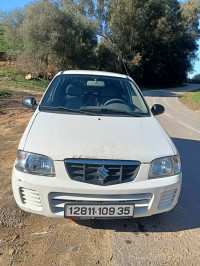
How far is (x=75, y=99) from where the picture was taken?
158 inches

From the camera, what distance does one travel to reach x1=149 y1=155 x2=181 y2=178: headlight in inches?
111

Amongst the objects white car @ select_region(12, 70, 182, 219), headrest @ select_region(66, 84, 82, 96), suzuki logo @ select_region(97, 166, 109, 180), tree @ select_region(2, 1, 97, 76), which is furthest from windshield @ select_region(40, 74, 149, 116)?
tree @ select_region(2, 1, 97, 76)

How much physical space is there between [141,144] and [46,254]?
57.4 inches

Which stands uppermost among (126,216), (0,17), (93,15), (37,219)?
(93,15)

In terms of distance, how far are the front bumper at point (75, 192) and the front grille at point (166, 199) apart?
0.01 m

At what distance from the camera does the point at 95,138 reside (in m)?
2.94

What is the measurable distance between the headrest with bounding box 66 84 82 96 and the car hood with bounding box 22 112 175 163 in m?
0.66

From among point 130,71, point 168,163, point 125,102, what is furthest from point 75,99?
point 130,71

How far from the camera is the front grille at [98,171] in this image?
8.71 feet

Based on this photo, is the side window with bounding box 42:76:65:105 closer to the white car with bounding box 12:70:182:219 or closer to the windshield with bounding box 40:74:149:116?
the windshield with bounding box 40:74:149:116

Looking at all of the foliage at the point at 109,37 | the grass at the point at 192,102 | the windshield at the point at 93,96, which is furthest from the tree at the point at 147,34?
the windshield at the point at 93,96

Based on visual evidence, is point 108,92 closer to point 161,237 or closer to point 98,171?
point 98,171

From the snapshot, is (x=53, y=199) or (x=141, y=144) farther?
(x=141, y=144)

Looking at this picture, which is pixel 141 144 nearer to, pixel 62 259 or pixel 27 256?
pixel 62 259
